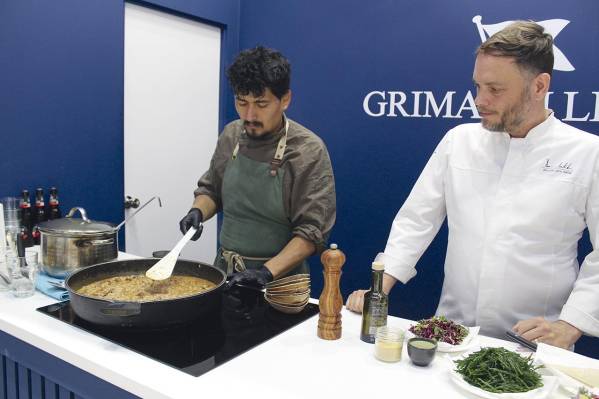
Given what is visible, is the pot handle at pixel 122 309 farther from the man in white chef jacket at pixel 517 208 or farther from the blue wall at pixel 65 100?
the blue wall at pixel 65 100

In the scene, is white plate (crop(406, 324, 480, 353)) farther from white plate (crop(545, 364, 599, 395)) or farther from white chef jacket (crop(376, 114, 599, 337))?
white chef jacket (crop(376, 114, 599, 337))

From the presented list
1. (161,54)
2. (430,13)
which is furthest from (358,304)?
(161,54)

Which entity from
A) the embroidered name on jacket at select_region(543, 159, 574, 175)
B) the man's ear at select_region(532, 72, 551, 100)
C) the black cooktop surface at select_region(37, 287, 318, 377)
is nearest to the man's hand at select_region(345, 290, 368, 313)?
the black cooktop surface at select_region(37, 287, 318, 377)

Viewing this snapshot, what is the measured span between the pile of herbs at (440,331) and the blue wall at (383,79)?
1.73 m

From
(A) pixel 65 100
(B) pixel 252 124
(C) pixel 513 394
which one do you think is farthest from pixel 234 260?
(A) pixel 65 100

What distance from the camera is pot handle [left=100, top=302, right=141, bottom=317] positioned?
1271 mm

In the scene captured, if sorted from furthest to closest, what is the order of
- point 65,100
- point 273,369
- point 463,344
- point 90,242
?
point 65,100 < point 90,242 < point 463,344 < point 273,369

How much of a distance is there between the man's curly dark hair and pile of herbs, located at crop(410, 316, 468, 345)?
1.02 meters

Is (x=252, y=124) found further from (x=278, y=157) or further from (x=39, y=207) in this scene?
(x=39, y=207)

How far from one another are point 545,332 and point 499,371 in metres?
0.44

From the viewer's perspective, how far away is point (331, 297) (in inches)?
54.4

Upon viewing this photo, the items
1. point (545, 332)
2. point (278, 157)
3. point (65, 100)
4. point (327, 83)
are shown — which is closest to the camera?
point (545, 332)

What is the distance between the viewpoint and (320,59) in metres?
3.51

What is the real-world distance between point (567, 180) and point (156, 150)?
254 cm
